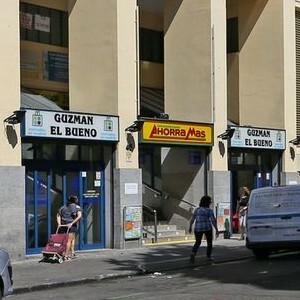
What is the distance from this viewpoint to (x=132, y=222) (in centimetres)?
2089

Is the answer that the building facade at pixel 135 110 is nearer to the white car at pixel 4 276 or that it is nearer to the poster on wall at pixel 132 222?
the poster on wall at pixel 132 222

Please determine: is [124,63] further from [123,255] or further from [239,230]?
[239,230]

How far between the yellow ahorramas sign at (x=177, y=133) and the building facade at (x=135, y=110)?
0.04 metres

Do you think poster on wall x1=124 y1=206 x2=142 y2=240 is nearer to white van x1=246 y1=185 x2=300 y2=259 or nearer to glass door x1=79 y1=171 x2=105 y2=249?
glass door x1=79 y1=171 x2=105 y2=249

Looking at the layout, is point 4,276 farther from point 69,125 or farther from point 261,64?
point 261,64

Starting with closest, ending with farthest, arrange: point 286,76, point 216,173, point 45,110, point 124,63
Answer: point 45,110, point 124,63, point 216,173, point 286,76

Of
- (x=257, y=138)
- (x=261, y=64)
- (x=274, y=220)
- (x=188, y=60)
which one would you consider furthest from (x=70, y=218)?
(x=261, y=64)

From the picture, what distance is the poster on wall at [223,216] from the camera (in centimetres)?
2391

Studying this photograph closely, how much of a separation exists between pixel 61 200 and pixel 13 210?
7.60 feet

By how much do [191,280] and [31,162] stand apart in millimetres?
6700

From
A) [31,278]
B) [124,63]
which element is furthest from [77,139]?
[31,278]

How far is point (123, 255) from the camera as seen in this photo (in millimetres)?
19375

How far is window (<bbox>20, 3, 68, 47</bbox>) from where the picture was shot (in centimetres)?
2200

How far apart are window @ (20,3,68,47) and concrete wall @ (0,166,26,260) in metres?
5.68
